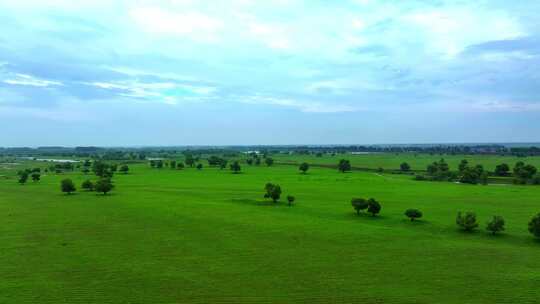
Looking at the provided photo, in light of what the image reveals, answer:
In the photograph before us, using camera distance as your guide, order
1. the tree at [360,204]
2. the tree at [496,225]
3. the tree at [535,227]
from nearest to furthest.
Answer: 1. the tree at [535,227]
2. the tree at [496,225]
3. the tree at [360,204]

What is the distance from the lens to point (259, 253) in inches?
1543

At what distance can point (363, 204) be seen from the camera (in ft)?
192

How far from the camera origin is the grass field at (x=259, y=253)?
29.6 meters

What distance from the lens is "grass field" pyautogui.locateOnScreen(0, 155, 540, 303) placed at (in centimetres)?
2956

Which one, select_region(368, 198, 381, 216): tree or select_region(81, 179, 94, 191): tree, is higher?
select_region(81, 179, 94, 191): tree

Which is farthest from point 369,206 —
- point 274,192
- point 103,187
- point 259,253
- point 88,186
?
point 88,186

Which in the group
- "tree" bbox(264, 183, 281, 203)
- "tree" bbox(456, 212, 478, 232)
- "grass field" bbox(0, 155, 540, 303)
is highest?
"tree" bbox(264, 183, 281, 203)

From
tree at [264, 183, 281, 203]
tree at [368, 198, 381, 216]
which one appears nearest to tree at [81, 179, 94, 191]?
tree at [264, 183, 281, 203]

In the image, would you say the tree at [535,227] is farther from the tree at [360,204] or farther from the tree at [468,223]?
the tree at [360,204]

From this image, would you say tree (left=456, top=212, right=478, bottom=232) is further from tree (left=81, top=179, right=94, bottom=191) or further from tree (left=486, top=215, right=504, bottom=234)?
tree (left=81, top=179, right=94, bottom=191)

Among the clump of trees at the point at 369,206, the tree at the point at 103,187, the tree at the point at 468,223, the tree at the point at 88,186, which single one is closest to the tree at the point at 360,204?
the clump of trees at the point at 369,206

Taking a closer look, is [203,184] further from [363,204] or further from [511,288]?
[511,288]

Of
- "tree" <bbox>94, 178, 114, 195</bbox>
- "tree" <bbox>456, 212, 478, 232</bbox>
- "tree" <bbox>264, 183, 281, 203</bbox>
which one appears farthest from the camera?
"tree" <bbox>94, 178, 114, 195</bbox>

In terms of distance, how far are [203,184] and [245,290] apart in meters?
73.2
